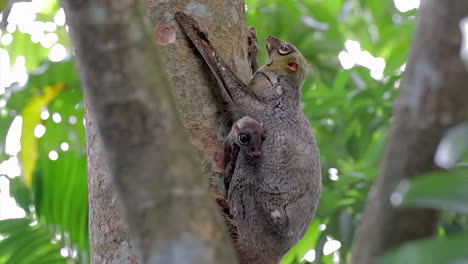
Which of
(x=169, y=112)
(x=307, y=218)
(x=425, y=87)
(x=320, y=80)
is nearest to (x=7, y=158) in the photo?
(x=320, y=80)

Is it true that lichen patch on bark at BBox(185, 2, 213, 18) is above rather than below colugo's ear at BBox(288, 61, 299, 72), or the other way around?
above

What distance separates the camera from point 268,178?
3820mm

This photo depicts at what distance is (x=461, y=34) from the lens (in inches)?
65.5

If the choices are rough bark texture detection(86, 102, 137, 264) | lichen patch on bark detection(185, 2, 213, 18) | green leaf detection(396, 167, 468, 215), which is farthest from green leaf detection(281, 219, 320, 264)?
green leaf detection(396, 167, 468, 215)

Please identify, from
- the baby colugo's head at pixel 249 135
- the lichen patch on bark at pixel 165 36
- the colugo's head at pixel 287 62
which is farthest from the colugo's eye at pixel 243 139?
the colugo's head at pixel 287 62

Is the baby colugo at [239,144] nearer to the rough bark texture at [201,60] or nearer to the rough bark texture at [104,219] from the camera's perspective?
the rough bark texture at [201,60]

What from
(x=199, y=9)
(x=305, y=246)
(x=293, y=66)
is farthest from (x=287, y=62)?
(x=305, y=246)

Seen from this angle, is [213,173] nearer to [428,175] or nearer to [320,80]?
[428,175]

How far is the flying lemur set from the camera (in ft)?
12.0

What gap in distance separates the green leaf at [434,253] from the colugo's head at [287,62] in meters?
3.28

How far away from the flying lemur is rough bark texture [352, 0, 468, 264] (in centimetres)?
201

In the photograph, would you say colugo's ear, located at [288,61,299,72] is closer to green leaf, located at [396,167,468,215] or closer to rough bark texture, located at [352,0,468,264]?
rough bark texture, located at [352,0,468,264]

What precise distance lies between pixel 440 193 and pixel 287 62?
10.8ft

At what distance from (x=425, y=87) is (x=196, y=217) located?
612 mm
